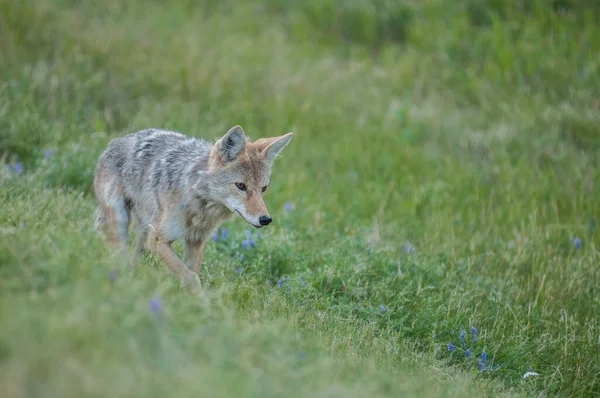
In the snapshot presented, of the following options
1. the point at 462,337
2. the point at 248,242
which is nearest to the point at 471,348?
the point at 462,337

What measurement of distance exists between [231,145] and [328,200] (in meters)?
3.38

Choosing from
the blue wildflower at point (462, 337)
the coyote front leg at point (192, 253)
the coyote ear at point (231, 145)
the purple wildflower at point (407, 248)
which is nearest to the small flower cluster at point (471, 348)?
the blue wildflower at point (462, 337)

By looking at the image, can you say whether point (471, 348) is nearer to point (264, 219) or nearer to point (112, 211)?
point (264, 219)

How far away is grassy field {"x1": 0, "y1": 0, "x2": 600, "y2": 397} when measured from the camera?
3.72 m

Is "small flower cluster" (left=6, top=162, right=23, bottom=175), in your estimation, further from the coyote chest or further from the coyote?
the coyote chest

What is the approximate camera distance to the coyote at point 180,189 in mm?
6070

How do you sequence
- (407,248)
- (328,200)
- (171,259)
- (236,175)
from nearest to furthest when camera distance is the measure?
(171,259) < (236,175) < (407,248) < (328,200)

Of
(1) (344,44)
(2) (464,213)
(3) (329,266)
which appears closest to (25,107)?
(3) (329,266)

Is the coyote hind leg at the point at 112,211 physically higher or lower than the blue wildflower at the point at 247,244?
higher

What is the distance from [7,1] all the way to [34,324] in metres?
9.34

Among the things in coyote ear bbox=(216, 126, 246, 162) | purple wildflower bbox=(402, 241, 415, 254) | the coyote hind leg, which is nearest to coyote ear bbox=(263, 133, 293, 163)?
coyote ear bbox=(216, 126, 246, 162)

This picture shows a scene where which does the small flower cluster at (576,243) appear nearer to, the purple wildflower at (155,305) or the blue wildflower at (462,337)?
the blue wildflower at (462,337)

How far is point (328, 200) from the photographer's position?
9414 millimetres

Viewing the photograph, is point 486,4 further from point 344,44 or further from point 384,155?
point 384,155
